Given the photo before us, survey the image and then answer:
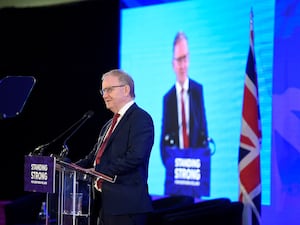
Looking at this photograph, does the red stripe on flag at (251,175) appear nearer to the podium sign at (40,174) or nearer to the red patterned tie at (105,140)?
the red patterned tie at (105,140)

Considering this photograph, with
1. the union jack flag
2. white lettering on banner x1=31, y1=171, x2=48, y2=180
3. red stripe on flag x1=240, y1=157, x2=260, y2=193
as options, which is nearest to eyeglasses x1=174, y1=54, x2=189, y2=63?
the union jack flag

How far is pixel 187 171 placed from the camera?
17.9 feet

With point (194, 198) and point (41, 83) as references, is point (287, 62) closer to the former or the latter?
point (194, 198)

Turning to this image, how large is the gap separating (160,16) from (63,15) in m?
1.41

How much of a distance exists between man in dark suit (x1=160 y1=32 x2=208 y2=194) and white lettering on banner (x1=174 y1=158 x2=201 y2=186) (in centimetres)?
14

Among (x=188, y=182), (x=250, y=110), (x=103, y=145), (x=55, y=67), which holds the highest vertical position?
(x=55, y=67)

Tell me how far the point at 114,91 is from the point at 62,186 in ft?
1.90

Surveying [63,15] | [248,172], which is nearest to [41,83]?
[63,15]

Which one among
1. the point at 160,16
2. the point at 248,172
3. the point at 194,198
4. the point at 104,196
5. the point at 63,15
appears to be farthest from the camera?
the point at 63,15

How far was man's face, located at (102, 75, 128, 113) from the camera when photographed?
10.3ft

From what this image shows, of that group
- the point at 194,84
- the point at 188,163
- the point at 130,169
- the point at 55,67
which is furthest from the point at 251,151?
the point at 55,67

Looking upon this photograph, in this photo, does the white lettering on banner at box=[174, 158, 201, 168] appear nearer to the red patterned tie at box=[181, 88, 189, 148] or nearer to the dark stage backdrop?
the red patterned tie at box=[181, 88, 189, 148]

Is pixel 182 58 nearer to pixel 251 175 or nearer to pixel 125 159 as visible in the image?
pixel 251 175

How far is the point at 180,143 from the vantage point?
5.53m
